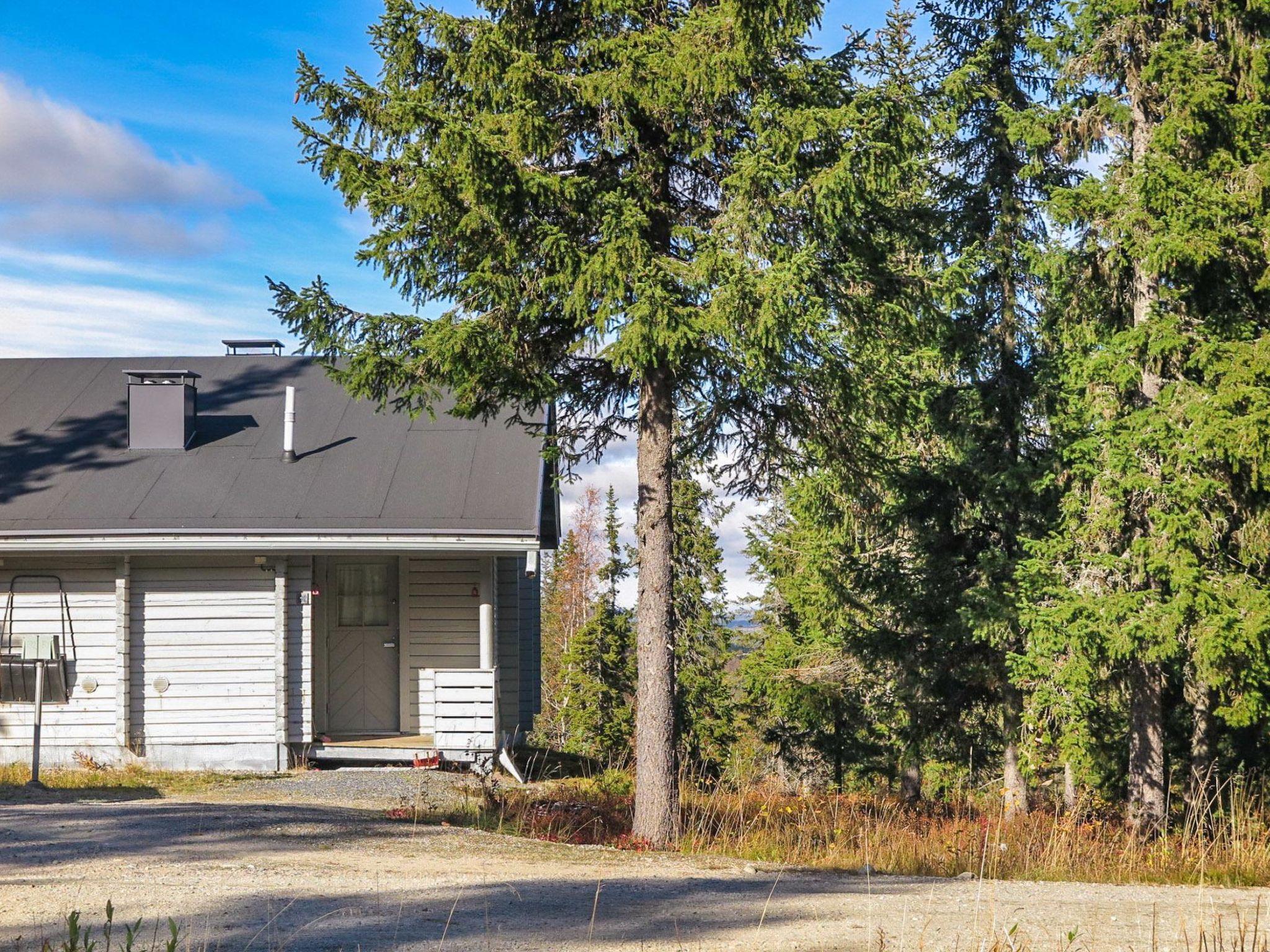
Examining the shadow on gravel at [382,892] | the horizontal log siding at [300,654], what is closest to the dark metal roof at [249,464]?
the horizontal log siding at [300,654]

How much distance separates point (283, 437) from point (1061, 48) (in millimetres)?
11125

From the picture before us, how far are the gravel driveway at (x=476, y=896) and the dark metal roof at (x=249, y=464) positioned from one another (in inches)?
189

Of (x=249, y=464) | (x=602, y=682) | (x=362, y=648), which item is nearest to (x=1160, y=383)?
(x=362, y=648)

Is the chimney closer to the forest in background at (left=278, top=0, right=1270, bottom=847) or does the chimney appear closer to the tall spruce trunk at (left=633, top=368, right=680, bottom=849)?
the forest in background at (left=278, top=0, right=1270, bottom=847)

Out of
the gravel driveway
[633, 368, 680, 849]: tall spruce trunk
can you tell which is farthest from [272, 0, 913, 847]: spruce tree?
the gravel driveway

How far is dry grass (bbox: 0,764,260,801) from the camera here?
1224 cm

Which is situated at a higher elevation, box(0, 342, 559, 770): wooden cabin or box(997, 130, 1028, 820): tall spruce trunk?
box(997, 130, 1028, 820): tall spruce trunk

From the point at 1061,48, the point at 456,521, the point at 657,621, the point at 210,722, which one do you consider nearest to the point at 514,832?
the point at 657,621

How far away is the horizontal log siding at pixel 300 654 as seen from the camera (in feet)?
47.8

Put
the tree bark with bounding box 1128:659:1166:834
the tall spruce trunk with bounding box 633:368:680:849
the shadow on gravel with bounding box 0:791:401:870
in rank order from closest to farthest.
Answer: the shadow on gravel with bounding box 0:791:401:870 → the tall spruce trunk with bounding box 633:368:680:849 → the tree bark with bounding box 1128:659:1166:834

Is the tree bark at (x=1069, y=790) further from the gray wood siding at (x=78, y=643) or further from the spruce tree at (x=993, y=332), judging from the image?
the gray wood siding at (x=78, y=643)

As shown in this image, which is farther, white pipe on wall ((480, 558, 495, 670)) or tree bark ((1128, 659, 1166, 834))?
white pipe on wall ((480, 558, 495, 670))

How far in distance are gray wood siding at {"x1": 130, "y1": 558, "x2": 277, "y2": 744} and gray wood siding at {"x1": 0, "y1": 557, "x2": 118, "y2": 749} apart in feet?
1.31

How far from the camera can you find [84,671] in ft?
47.9
